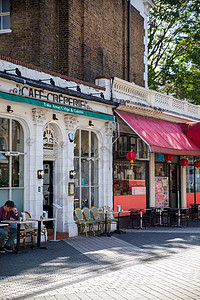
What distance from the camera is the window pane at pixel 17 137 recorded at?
13.5 metres

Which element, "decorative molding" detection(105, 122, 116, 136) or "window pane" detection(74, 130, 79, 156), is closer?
"window pane" detection(74, 130, 79, 156)

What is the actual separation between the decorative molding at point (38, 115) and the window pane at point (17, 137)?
1.86 feet

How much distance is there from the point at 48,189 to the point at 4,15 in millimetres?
7457

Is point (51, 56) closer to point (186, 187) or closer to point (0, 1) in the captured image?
point (0, 1)

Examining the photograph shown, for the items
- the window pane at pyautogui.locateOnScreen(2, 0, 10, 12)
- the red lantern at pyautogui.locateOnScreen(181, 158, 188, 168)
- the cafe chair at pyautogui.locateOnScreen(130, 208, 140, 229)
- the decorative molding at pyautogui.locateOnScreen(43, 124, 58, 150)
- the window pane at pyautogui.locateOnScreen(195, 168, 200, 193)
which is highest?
the window pane at pyautogui.locateOnScreen(2, 0, 10, 12)

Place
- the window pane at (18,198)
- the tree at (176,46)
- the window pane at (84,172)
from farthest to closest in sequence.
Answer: the tree at (176,46) → the window pane at (84,172) → the window pane at (18,198)

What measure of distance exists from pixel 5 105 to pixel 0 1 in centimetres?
698

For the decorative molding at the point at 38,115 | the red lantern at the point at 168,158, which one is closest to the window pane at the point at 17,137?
the decorative molding at the point at 38,115

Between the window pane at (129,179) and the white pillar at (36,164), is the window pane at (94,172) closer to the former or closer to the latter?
the window pane at (129,179)

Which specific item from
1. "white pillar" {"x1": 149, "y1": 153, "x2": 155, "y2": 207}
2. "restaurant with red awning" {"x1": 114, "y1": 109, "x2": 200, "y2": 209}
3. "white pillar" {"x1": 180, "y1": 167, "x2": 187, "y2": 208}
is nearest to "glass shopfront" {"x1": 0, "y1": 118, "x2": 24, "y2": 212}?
"restaurant with red awning" {"x1": 114, "y1": 109, "x2": 200, "y2": 209}

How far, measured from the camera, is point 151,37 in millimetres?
32688

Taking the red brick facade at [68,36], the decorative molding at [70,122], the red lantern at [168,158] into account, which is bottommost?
the red lantern at [168,158]

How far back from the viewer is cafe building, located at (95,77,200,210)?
713 inches

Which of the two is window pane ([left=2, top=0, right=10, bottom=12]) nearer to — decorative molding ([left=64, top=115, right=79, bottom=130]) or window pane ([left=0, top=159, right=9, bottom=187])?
decorative molding ([left=64, top=115, right=79, bottom=130])
